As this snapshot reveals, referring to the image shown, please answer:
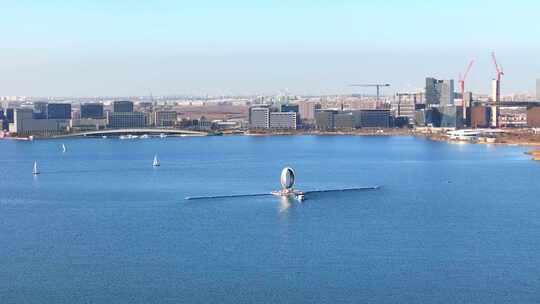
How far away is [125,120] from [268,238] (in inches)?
1233

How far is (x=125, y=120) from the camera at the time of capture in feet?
132

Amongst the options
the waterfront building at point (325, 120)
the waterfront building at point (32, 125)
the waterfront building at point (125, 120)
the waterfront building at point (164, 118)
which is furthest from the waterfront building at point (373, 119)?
the waterfront building at point (32, 125)

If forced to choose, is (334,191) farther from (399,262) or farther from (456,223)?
(399,262)

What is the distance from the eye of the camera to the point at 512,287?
749cm

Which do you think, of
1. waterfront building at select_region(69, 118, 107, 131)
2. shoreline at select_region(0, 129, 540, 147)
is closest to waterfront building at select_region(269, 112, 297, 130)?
shoreline at select_region(0, 129, 540, 147)

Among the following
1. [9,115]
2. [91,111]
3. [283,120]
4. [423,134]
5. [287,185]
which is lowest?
[423,134]

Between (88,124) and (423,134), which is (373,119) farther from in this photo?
(88,124)

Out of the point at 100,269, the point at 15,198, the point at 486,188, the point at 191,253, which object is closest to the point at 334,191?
the point at 486,188

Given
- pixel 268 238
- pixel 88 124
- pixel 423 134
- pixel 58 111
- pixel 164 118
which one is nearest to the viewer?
pixel 268 238

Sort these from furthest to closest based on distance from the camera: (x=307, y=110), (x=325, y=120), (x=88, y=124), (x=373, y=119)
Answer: (x=307, y=110)
(x=325, y=120)
(x=373, y=119)
(x=88, y=124)

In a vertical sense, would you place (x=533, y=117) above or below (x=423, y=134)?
above

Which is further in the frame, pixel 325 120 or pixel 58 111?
pixel 58 111

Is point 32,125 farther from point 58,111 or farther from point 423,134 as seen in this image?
point 423,134

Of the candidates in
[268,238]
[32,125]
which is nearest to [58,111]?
[32,125]
